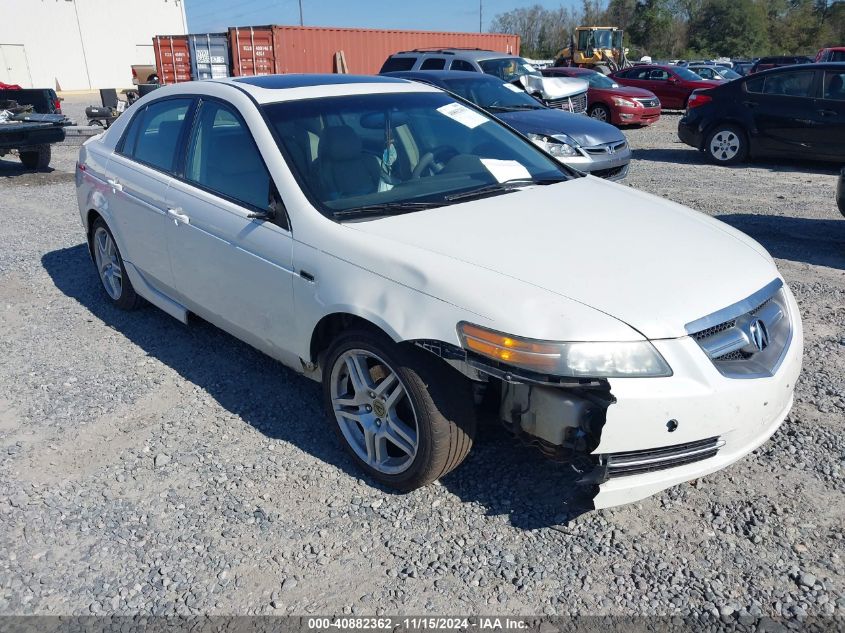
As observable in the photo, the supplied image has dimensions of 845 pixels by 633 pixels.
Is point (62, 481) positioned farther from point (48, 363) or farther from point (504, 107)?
point (504, 107)

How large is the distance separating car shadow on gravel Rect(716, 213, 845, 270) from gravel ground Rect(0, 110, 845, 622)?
6.77ft

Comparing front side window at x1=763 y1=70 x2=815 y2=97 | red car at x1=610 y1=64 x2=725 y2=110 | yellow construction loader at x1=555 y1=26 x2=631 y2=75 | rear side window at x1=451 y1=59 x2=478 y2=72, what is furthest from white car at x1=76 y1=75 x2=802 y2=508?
yellow construction loader at x1=555 y1=26 x2=631 y2=75

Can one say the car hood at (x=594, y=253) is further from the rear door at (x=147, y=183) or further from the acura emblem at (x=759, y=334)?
the rear door at (x=147, y=183)

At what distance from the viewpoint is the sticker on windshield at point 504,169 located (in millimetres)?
3773

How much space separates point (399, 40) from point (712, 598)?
92.2 feet

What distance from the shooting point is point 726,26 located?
6228cm

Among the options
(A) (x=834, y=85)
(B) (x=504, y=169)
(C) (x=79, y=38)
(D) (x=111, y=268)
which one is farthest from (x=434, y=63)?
(C) (x=79, y=38)

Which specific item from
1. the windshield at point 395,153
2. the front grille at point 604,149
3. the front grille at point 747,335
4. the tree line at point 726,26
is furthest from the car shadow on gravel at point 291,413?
the tree line at point 726,26

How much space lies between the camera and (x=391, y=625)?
2.42 m

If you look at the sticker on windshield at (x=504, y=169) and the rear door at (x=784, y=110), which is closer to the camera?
the sticker on windshield at (x=504, y=169)

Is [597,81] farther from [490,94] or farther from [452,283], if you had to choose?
[452,283]

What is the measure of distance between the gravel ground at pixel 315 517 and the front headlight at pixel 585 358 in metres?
0.78

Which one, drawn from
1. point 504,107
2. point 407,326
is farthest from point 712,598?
point 504,107

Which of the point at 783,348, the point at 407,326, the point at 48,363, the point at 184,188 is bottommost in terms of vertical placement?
the point at 48,363
